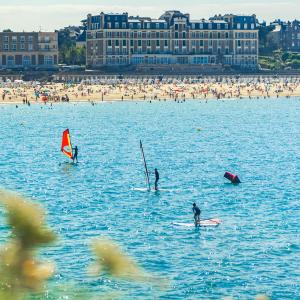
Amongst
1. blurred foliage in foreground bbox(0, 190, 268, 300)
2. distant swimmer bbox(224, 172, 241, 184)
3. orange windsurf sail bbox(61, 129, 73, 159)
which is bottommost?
distant swimmer bbox(224, 172, 241, 184)

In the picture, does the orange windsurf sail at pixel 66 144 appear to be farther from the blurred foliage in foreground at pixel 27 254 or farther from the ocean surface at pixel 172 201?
the blurred foliage in foreground at pixel 27 254

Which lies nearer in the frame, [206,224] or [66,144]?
[206,224]

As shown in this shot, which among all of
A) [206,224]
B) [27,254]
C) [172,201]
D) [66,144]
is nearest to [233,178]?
[172,201]

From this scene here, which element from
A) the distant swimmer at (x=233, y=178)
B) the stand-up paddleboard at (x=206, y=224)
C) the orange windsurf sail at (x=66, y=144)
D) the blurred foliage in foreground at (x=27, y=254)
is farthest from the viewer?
the orange windsurf sail at (x=66, y=144)

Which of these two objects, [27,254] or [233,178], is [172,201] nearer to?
[233,178]

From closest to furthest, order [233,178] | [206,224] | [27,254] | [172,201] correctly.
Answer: [27,254] → [206,224] → [172,201] → [233,178]

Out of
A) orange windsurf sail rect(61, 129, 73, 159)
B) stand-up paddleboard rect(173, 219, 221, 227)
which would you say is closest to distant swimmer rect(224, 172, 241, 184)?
orange windsurf sail rect(61, 129, 73, 159)

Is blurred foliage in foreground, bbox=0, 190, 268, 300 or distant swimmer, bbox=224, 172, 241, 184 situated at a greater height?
blurred foliage in foreground, bbox=0, 190, 268, 300

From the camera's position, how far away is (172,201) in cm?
5538

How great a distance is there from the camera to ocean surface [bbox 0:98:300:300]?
32875 mm

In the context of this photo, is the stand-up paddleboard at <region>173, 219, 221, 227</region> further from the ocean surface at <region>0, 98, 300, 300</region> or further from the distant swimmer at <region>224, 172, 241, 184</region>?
the distant swimmer at <region>224, 172, 241, 184</region>

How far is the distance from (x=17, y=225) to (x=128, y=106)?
184712 millimetres

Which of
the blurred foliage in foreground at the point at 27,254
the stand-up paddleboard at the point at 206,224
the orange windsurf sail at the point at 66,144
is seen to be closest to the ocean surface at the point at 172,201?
the stand-up paddleboard at the point at 206,224

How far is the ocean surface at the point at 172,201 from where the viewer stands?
3288cm
